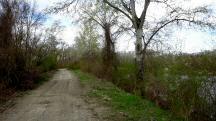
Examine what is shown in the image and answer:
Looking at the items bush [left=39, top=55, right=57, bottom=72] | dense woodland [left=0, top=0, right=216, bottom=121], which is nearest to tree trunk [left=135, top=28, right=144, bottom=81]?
dense woodland [left=0, top=0, right=216, bottom=121]

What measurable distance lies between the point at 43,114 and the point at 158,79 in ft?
16.7

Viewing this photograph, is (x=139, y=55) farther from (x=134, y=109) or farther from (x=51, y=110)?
(x=51, y=110)

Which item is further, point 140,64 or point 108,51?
point 108,51

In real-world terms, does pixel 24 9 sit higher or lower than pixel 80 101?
higher

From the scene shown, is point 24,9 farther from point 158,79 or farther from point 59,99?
point 158,79

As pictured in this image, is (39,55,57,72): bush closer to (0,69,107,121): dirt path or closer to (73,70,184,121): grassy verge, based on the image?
(0,69,107,121): dirt path

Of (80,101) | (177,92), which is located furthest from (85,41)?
(177,92)

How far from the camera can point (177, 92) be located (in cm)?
1288

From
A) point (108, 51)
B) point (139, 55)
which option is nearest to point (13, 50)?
point (139, 55)

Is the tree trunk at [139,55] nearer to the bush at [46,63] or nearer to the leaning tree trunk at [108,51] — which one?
the leaning tree trunk at [108,51]

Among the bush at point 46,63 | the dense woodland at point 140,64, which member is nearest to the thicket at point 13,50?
the dense woodland at point 140,64

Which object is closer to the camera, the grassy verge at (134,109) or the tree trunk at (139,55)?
the grassy verge at (134,109)

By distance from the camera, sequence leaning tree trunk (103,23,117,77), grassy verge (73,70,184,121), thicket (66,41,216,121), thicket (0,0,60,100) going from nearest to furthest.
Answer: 1. thicket (66,41,216,121)
2. grassy verge (73,70,184,121)
3. thicket (0,0,60,100)
4. leaning tree trunk (103,23,117,77)

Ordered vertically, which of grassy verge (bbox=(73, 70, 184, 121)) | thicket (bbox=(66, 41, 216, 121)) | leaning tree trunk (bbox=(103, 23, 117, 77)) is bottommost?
grassy verge (bbox=(73, 70, 184, 121))
